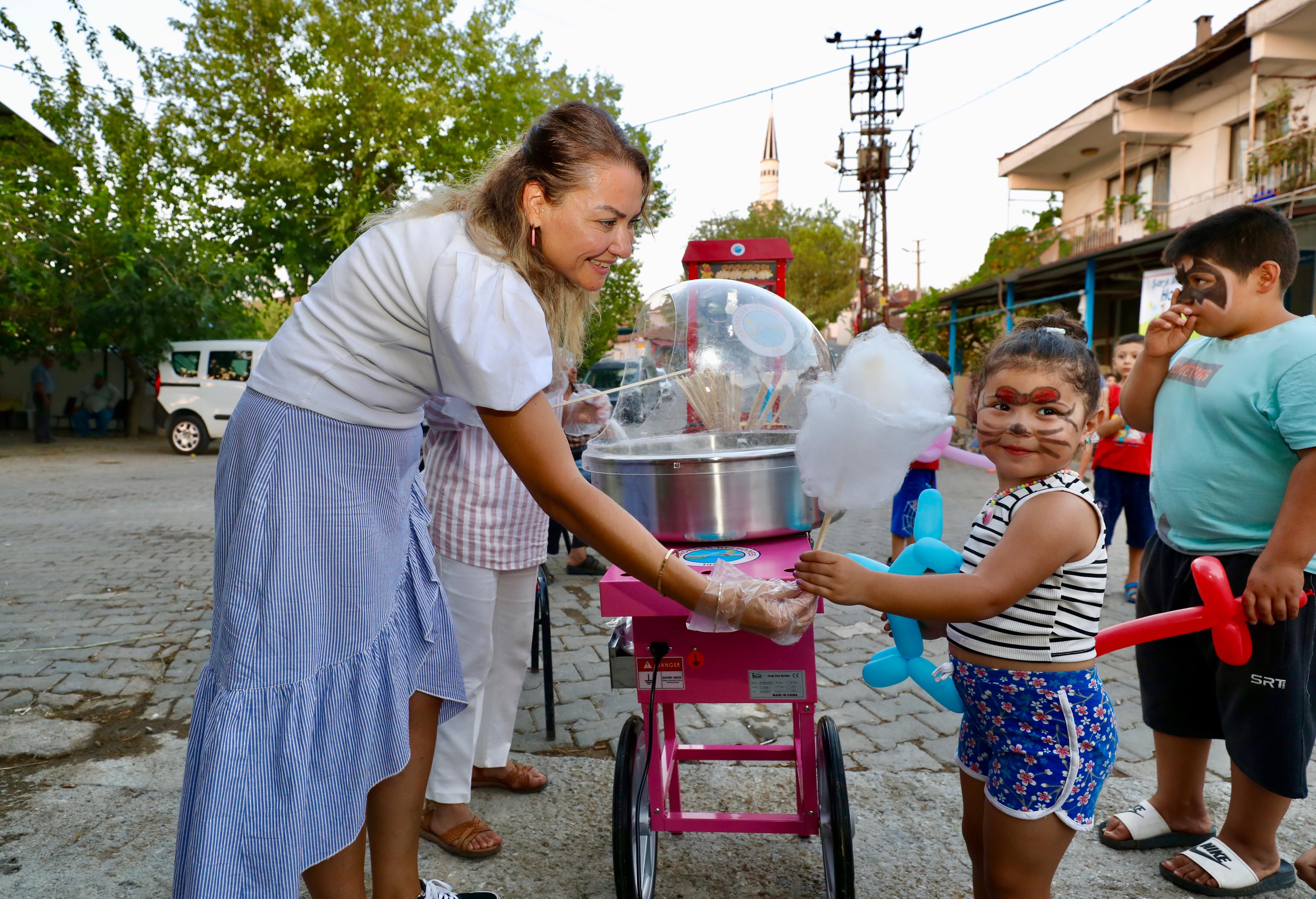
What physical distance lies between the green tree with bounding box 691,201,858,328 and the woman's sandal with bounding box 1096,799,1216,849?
119 ft

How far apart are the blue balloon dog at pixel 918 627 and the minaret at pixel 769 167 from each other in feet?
319

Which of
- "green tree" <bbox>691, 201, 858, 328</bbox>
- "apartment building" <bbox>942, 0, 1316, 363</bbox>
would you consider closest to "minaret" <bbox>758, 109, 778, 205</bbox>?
"green tree" <bbox>691, 201, 858, 328</bbox>

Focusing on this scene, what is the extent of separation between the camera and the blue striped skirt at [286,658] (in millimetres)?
1568

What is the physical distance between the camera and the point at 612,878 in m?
2.53

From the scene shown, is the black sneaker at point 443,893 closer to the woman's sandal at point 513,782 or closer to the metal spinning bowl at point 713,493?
the woman's sandal at point 513,782

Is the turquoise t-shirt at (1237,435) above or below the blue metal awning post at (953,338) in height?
below

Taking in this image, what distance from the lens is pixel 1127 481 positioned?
5.54 metres

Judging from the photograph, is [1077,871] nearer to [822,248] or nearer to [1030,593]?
[1030,593]

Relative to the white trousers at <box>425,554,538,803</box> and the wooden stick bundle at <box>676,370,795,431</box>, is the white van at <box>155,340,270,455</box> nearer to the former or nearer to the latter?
the white trousers at <box>425,554,538,803</box>

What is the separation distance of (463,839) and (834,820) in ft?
3.92

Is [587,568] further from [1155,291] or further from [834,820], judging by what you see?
[1155,291]

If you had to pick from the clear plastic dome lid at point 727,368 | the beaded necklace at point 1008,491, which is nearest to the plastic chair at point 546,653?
the clear plastic dome lid at point 727,368

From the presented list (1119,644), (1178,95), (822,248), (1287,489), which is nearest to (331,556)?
(1119,644)

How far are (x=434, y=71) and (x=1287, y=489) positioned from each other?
21.1m
